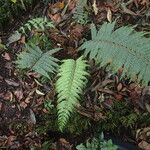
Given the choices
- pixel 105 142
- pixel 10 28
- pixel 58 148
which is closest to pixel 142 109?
pixel 105 142

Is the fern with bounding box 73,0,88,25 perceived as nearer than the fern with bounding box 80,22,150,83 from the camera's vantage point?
No

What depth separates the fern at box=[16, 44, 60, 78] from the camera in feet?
13.9

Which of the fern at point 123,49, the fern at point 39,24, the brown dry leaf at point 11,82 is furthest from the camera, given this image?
the fern at point 39,24

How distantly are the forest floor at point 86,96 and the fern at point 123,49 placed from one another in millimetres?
340

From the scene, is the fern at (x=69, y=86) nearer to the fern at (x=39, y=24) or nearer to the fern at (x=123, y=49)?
the fern at (x=123, y=49)

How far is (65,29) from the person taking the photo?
4.79 metres

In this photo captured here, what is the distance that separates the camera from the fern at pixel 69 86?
13.3 feet

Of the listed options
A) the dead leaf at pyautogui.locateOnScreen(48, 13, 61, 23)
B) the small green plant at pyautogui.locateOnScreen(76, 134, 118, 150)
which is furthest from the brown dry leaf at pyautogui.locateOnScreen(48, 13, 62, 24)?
the small green plant at pyautogui.locateOnScreen(76, 134, 118, 150)

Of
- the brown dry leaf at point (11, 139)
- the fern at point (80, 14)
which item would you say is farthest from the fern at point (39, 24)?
the brown dry leaf at point (11, 139)

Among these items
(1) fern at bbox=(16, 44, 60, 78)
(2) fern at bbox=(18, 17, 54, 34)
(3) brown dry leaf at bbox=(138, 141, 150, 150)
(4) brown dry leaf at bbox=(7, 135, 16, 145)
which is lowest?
(3) brown dry leaf at bbox=(138, 141, 150, 150)

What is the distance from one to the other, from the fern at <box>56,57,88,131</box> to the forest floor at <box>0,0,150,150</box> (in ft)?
0.79

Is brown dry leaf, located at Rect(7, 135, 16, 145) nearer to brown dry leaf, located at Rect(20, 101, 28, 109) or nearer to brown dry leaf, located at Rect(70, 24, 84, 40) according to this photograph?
brown dry leaf, located at Rect(20, 101, 28, 109)

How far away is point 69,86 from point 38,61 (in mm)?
536

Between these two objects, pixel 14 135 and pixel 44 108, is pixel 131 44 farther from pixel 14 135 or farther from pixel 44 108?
pixel 14 135
